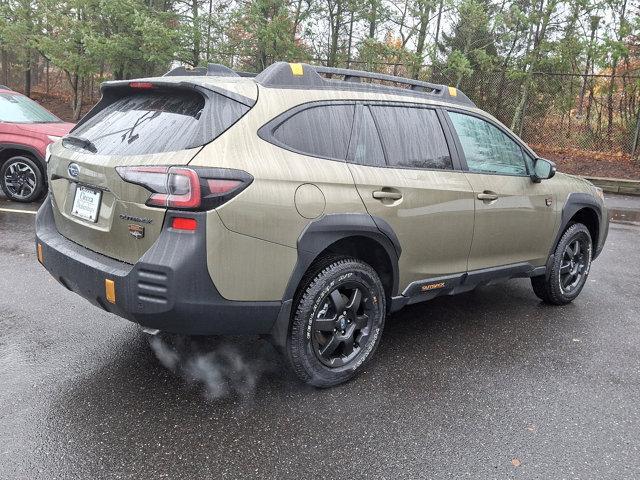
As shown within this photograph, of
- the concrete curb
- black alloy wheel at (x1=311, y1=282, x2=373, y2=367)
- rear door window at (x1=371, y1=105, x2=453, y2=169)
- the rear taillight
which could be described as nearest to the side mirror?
rear door window at (x1=371, y1=105, x2=453, y2=169)

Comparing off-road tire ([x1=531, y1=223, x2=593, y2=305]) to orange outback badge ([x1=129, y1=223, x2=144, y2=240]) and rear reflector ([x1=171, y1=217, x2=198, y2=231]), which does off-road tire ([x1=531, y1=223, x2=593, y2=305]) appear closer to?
rear reflector ([x1=171, y1=217, x2=198, y2=231])

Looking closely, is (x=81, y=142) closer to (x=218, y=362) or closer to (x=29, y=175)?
(x=218, y=362)

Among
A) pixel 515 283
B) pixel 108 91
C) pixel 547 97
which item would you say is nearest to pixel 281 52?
pixel 547 97

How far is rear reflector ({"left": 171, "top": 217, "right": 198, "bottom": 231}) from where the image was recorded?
2.59m

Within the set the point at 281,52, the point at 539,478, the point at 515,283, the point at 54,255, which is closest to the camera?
the point at 539,478

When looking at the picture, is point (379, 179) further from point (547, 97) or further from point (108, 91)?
point (547, 97)

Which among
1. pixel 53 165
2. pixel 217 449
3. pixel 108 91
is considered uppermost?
pixel 108 91

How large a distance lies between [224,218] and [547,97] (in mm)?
15332

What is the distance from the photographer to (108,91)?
346cm

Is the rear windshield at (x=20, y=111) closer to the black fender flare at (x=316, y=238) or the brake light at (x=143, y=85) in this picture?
the brake light at (x=143, y=85)

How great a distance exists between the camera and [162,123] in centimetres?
294

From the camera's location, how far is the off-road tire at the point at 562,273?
187 inches

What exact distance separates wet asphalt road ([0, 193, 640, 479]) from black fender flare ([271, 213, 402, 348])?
1.59 feet

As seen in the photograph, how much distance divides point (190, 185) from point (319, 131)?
890 mm
